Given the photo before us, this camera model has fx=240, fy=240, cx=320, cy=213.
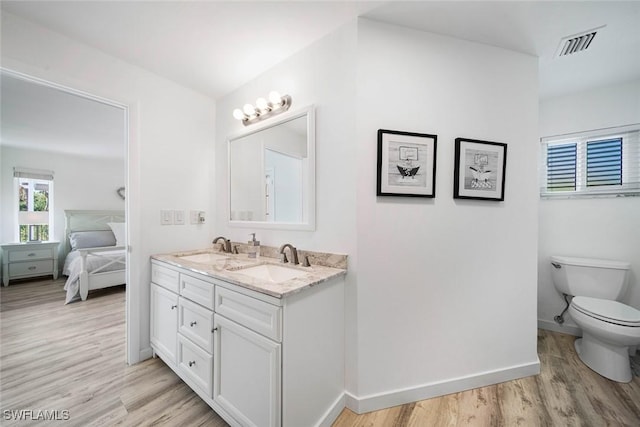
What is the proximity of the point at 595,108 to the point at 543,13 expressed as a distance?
57.1 inches

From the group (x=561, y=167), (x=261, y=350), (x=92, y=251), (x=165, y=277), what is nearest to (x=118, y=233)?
(x=92, y=251)

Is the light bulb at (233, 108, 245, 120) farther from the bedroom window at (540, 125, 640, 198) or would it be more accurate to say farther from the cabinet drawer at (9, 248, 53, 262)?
the cabinet drawer at (9, 248, 53, 262)

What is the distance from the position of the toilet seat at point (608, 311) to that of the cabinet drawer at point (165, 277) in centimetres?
295

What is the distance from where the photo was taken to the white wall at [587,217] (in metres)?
2.04

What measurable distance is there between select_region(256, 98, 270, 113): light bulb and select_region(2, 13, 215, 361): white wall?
0.81 metres

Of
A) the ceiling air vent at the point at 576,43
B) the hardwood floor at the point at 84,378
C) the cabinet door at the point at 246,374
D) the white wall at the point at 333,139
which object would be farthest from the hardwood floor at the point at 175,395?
the ceiling air vent at the point at 576,43

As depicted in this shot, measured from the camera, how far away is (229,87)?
2.19 meters

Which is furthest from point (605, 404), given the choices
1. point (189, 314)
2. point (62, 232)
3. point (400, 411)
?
point (62, 232)

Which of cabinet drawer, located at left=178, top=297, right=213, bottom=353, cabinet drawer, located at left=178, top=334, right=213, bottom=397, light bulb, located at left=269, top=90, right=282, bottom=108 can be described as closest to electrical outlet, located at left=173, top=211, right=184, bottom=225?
cabinet drawer, located at left=178, top=297, right=213, bottom=353

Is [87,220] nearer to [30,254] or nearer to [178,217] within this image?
[30,254]

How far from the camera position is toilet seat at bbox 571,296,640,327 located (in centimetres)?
157

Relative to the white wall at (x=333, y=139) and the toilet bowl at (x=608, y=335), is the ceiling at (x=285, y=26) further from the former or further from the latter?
the toilet bowl at (x=608, y=335)

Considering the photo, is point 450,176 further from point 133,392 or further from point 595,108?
point 133,392

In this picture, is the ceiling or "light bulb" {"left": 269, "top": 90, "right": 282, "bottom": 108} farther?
"light bulb" {"left": 269, "top": 90, "right": 282, "bottom": 108}
